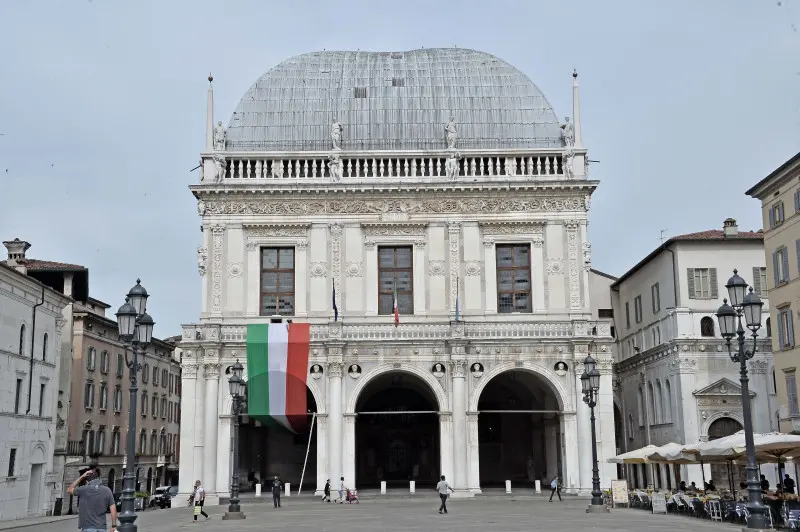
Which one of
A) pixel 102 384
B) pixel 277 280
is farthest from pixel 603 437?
pixel 102 384

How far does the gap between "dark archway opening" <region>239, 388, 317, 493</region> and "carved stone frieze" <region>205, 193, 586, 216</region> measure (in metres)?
10.4

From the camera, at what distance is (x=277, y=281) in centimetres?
4884

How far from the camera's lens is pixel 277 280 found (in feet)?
160

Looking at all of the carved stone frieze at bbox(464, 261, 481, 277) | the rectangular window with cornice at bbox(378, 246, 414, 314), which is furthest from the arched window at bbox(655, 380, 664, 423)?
the rectangular window with cornice at bbox(378, 246, 414, 314)

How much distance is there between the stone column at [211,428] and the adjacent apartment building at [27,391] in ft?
28.7

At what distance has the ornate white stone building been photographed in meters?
46.0

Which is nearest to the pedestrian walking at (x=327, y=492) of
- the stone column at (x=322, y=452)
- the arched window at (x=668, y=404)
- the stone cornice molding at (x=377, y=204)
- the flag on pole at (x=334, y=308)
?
the stone column at (x=322, y=452)

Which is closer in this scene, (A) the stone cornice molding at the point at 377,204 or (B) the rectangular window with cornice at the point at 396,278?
(B) the rectangular window with cornice at the point at 396,278

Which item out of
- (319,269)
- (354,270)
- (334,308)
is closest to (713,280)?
(354,270)

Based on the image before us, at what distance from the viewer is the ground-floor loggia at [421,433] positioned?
45.3 meters

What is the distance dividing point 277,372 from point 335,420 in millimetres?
3681

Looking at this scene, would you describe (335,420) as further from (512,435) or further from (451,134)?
(451,134)

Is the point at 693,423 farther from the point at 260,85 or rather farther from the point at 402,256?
the point at 260,85

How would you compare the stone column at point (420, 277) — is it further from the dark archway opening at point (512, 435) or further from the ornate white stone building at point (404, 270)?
the dark archway opening at point (512, 435)
